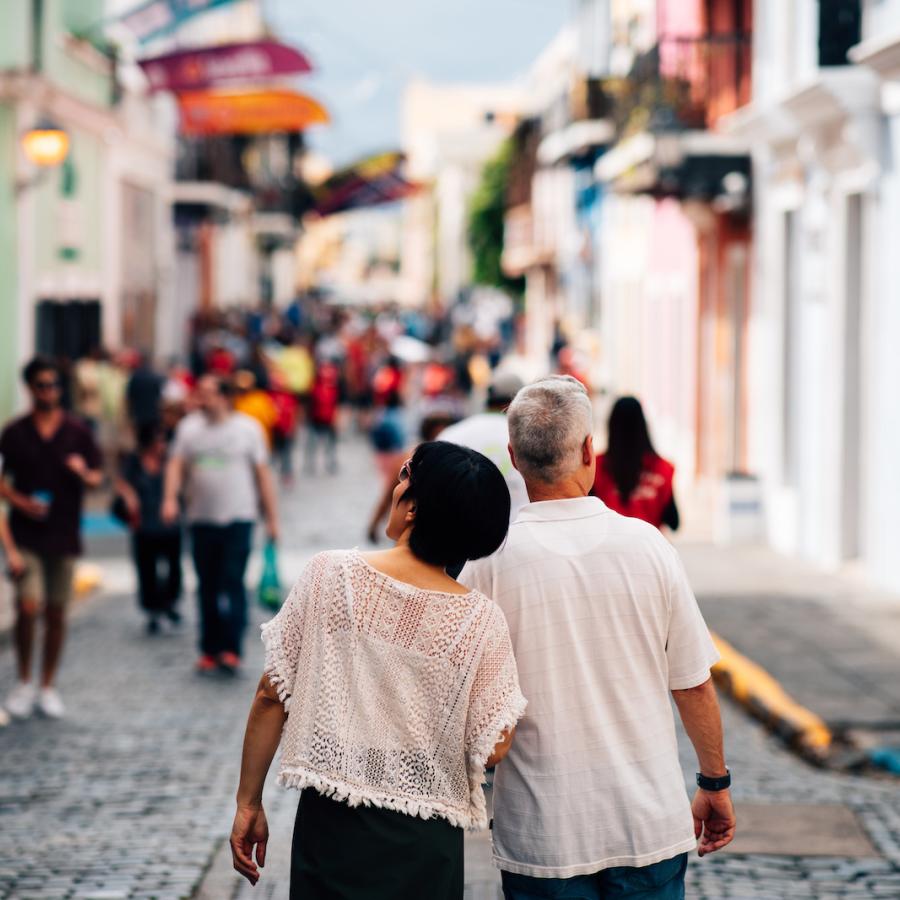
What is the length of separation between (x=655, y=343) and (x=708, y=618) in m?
15.0

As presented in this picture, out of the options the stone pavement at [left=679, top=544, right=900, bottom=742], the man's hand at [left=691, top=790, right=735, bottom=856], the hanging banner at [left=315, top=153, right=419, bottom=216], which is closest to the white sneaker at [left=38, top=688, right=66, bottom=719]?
the stone pavement at [left=679, top=544, right=900, bottom=742]

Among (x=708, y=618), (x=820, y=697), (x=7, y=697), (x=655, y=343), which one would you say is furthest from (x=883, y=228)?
(x=655, y=343)

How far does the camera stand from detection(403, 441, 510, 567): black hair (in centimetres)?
371

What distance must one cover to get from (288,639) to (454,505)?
1.48ft

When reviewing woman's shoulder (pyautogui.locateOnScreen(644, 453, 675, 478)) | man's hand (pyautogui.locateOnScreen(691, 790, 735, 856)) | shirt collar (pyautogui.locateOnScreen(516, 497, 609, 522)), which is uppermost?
shirt collar (pyautogui.locateOnScreen(516, 497, 609, 522))

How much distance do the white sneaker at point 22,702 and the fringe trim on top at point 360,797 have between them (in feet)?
20.1

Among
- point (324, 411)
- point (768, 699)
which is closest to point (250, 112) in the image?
point (324, 411)

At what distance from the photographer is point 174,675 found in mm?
10891

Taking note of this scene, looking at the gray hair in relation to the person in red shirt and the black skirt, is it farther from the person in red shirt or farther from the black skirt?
the person in red shirt

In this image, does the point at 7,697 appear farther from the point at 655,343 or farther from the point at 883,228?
the point at 655,343

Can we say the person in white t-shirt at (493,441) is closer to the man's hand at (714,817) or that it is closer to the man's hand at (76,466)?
the man's hand at (76,466)

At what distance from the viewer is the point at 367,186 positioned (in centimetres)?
4341

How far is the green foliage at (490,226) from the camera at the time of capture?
59.0 meters

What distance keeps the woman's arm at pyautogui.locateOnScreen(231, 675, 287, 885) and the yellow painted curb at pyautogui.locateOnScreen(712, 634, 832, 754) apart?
4876 millimetres
